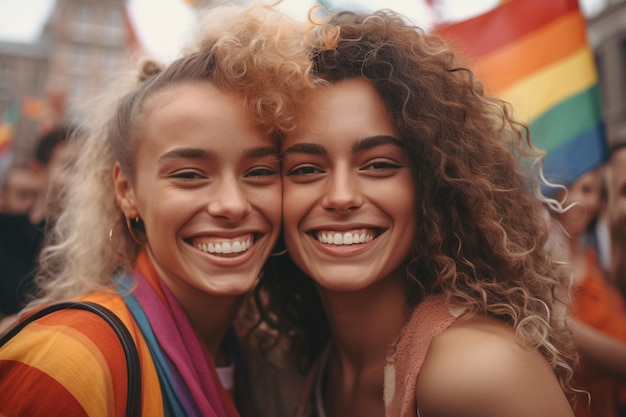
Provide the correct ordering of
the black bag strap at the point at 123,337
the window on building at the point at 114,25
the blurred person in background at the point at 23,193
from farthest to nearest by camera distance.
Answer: the window on building at the point at 114,25 → the blurred person in background at the point at 23,193 → the black bag strap at the point at 123,337

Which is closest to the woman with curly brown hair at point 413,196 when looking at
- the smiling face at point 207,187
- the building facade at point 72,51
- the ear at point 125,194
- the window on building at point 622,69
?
the smiling face at point 207,187

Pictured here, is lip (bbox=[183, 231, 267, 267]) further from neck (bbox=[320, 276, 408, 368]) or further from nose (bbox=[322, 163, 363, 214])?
neck (bbox=[320, 276, 408, 368])

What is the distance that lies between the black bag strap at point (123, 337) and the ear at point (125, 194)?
0.48 meters

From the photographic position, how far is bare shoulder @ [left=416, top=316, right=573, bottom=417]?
1.67 m

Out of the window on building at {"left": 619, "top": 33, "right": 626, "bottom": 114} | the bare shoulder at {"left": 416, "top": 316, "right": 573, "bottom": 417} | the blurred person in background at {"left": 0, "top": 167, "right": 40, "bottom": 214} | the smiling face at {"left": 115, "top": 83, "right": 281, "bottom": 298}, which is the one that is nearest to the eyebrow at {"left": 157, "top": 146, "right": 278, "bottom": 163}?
the smiling face at {"left": 115, "top": 83, "right": 281, "bottom": 298}

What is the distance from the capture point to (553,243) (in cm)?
243

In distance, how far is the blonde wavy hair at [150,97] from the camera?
2.12 meters

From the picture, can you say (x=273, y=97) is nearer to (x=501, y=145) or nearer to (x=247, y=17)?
(x=247, y=17)

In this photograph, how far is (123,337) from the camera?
185 centimetres

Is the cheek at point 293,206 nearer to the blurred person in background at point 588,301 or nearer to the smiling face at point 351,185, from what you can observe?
the smiling face at point 351,185

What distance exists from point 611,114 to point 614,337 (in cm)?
1601

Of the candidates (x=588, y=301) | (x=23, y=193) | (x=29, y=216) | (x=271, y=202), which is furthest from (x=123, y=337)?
(x=23, y=193)

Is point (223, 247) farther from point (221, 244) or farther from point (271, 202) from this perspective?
point (271, 202)

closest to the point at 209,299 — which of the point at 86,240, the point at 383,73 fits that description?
the point at 86,240
